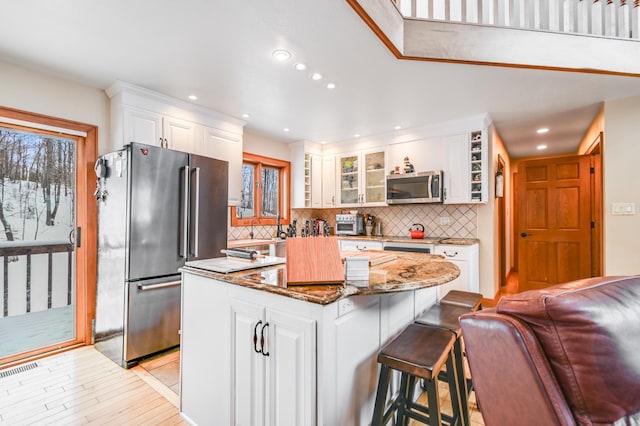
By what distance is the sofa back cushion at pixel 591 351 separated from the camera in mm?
718

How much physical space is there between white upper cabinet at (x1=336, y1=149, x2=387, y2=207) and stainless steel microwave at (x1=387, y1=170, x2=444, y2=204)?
241mm

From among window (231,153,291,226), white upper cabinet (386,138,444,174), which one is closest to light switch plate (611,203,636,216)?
white upper cabinet (386,138,444,174)

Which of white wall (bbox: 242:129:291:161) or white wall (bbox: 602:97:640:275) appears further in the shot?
white wall (bbox: 242:129:291:161)

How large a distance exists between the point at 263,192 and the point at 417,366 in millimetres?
3931

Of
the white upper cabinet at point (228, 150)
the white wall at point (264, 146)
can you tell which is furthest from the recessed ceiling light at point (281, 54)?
the white wall at point (264, 146)

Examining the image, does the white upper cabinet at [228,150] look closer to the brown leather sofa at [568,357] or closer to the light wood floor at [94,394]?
the light wood floor at [94,394]

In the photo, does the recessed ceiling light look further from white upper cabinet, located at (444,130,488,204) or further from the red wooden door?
the red wooden door

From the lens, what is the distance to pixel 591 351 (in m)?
0.72

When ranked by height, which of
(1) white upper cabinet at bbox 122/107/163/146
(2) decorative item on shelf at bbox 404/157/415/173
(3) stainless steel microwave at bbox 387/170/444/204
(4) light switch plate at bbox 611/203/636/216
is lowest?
(4) light switch plate at bbox 611/203/636/216

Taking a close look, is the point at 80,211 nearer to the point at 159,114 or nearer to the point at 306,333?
the point at 159,114

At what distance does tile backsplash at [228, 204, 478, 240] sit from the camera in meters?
4.12

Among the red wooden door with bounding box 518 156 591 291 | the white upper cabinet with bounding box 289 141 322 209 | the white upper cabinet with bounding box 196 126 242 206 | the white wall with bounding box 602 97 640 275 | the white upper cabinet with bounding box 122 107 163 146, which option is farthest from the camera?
the white upper cabinet with bounding box 289 141 322 209

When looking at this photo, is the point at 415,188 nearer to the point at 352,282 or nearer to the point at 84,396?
the point at 352,282

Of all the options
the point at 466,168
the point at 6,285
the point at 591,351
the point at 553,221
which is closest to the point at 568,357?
the point at 591,351
